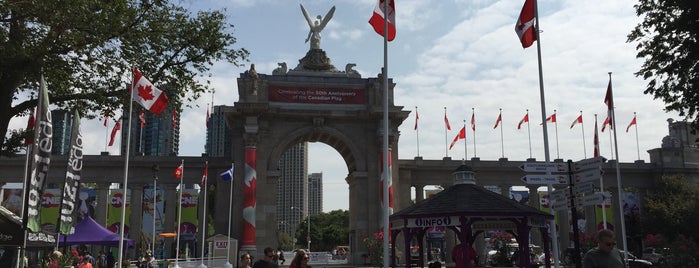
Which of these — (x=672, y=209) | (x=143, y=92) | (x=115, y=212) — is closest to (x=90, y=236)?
(x=143, y=92)

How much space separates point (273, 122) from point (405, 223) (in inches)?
1155

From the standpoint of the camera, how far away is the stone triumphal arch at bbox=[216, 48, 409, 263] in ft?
159

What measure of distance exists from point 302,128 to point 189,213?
598 inches

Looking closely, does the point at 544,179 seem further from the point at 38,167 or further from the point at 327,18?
the point at 327,18

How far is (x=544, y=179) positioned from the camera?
17250 millimetres

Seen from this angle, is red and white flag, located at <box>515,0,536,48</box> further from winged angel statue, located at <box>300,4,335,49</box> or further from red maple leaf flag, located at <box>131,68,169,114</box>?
winged angel statue, located at <box>300,4,335,49</box>

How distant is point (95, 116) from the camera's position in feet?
86.5

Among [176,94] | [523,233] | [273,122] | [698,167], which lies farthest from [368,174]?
[698,167]

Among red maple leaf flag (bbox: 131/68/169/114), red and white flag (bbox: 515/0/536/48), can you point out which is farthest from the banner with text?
red and white flag (bbox: 515/0/536/48)

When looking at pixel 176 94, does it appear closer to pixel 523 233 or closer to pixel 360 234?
pixel 523 233

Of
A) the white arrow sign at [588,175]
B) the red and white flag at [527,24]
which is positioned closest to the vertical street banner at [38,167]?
the white arrow sign at [588,175]

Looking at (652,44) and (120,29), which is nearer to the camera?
(120,29)

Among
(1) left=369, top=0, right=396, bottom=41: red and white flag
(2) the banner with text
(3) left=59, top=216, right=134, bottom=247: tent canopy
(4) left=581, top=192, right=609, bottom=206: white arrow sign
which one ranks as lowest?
(3) left=59, top=216, right=134, bottom=247: tent canopy

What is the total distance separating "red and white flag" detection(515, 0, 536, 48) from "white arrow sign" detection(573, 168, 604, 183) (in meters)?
7.36
